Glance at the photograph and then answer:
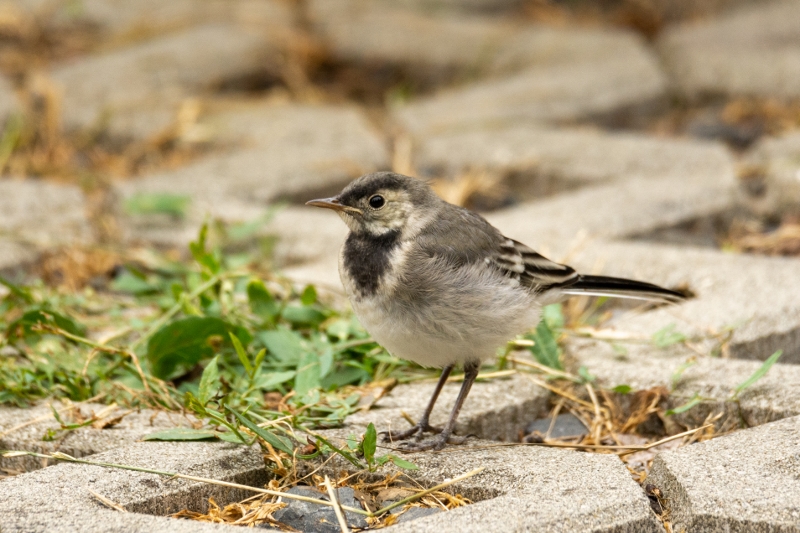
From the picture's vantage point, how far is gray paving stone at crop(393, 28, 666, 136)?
5738mm

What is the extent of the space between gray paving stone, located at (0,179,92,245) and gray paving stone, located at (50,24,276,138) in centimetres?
82

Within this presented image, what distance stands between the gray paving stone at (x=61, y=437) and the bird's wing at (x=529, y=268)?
1.14m

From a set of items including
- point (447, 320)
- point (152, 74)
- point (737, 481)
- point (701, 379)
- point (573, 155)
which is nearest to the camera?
point (737, 481)

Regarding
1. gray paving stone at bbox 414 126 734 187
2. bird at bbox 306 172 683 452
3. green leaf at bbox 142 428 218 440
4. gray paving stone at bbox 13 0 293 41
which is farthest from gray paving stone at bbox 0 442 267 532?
gray paving stone at bbox 13 0 293 41

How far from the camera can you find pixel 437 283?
3.00 meters

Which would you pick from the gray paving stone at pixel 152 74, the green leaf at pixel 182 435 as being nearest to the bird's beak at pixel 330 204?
the green leaf at pixel 182 435

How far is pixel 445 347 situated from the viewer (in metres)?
2.97

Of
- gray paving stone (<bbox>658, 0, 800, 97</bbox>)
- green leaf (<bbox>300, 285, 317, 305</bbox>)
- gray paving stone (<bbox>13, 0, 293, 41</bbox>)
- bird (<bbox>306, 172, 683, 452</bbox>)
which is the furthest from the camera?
gray paving stone (<bbox>13, 0, 293, 41</bbox>)

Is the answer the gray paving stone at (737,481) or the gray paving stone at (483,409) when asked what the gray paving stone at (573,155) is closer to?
the gray paving stone at (483,409)

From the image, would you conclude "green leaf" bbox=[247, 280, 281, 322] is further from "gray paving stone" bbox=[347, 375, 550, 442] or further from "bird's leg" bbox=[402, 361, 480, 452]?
"bird's leg" bbox=[402, 361, 480, 452]

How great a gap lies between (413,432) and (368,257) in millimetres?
572

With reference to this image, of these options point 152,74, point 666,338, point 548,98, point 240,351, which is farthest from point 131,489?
point 152,74

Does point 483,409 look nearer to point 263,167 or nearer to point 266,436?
point 266,436

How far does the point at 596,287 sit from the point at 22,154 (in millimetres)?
3652
